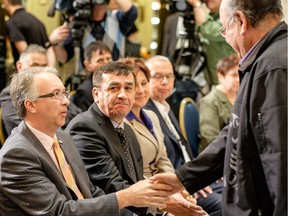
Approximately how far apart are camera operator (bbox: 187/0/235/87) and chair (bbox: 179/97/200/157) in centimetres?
84

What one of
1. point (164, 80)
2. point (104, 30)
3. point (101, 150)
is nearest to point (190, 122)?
point (164, 80)

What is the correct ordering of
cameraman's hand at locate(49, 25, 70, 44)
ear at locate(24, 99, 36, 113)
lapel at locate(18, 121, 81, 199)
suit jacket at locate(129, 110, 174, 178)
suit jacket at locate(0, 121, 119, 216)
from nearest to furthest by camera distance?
suit jacket at locate(0, 121, 119, 216) → lapel at locate(18, 121, 81, 199) → ear at locate(24, 99, 36, 113) → suit jacket at locate(129, 110, 174, 178) → cameraman's hand at locate(49, 25, 70, 44)

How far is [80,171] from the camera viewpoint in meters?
2.42

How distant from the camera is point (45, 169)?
2.15 metres

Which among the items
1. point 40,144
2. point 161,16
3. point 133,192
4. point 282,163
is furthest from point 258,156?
point 161,16

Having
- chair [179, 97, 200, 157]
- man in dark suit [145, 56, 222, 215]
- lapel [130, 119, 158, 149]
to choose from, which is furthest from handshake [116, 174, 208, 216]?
chair [179, 97, 200, 157]

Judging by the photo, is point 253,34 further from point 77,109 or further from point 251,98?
point 77,109

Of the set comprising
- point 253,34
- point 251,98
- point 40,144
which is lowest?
point 40,144

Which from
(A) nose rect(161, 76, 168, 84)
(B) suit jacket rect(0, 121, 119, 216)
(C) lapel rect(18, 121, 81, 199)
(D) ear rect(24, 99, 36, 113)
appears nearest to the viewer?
(B) suit jacket rect(0, 121, 119, 216)

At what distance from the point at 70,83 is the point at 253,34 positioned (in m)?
2.74

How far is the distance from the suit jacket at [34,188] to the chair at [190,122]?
5.83 feet

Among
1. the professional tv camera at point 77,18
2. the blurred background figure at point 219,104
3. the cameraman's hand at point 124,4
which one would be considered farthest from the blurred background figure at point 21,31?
the blurred background figure at point 219,104

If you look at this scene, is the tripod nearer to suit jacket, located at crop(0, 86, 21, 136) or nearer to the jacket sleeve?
suit jacket, located at crop(0, 86, 21, 136)

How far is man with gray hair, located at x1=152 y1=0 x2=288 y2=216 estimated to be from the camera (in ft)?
A: 5.50
